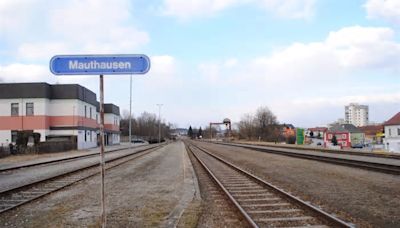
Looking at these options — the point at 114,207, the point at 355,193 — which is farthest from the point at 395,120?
the point at 114,207

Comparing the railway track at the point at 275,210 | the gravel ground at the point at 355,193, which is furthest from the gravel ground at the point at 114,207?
the gravel ground at the point at 355,193

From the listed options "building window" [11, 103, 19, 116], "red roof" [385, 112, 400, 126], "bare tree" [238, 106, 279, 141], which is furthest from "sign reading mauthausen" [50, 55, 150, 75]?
"bare tree" [238, 106, 279, 141]

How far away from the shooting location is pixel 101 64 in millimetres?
7020

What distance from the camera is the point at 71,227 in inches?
327

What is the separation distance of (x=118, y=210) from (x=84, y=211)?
81 cm

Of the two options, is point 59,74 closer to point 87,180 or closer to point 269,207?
point 269,207

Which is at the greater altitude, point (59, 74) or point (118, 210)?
point (59, 74)

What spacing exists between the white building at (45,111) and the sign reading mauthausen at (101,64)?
169ft

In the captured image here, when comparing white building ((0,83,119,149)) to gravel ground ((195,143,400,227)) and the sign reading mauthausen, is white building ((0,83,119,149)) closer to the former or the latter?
gravel ground ((195,143,400,227))

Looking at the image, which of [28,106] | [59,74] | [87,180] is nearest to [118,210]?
[59,74]

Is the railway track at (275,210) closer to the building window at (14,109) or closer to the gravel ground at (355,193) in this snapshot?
the gravel ground at (355,193)

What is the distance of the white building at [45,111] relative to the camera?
5697cm

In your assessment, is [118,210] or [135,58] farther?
[118,210]

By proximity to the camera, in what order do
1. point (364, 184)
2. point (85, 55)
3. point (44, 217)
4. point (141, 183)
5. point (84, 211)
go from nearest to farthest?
point (85, 55), point (44, 217), point (84, 211), point (364, 184), point (141, 183)
